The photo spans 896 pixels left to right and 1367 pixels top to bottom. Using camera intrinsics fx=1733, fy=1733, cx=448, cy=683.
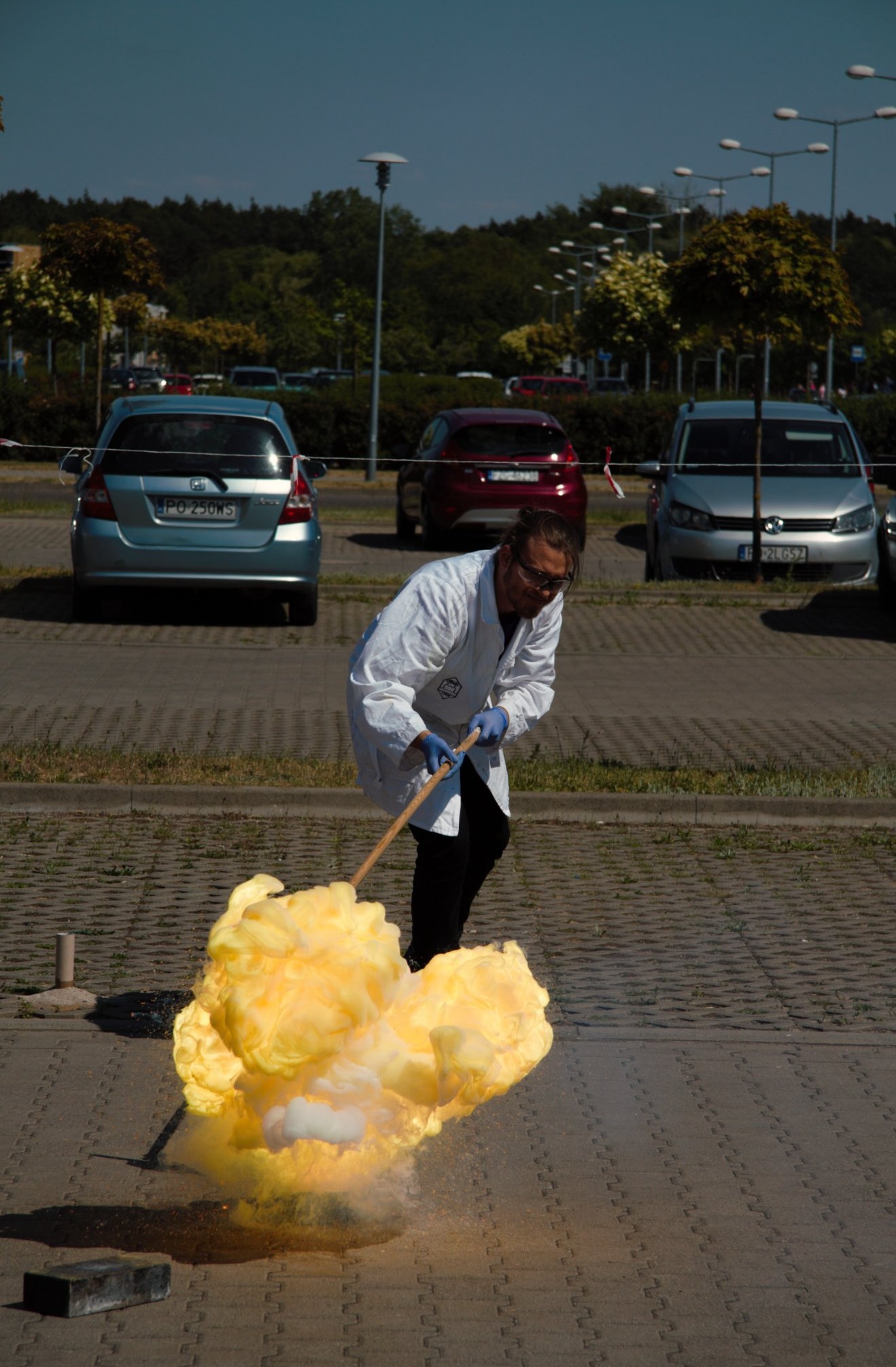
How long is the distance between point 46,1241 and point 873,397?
40.3 metres

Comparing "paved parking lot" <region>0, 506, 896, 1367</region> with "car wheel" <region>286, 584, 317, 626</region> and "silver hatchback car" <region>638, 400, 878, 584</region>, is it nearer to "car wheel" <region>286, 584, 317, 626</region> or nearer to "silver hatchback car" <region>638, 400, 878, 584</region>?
"car wheel" <region>286, 584, 317, 626</region>

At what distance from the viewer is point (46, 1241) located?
3.79 meters

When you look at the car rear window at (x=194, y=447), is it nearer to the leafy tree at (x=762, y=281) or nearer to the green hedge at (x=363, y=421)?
the leafy tree at (x=762, y=281)

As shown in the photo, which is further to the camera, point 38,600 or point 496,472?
point 496,472

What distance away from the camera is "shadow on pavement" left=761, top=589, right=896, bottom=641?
1502 cm

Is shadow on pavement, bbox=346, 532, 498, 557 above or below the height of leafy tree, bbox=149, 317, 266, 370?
below

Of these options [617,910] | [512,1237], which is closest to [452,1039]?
[512,1237]

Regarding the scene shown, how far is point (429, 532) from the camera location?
2134 cm

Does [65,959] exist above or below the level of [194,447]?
below

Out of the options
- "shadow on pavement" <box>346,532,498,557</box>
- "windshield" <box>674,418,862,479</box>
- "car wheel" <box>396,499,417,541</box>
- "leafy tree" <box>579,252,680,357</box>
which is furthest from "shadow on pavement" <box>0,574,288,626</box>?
"leafy tree" <box>579,252,680,357</box>

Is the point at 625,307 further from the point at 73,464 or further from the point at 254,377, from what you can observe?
the point at 73,464

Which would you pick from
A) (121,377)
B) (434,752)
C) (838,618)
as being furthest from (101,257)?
(121,377)

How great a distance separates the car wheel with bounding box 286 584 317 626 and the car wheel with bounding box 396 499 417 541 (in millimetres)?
8506

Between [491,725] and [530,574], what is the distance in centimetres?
44
